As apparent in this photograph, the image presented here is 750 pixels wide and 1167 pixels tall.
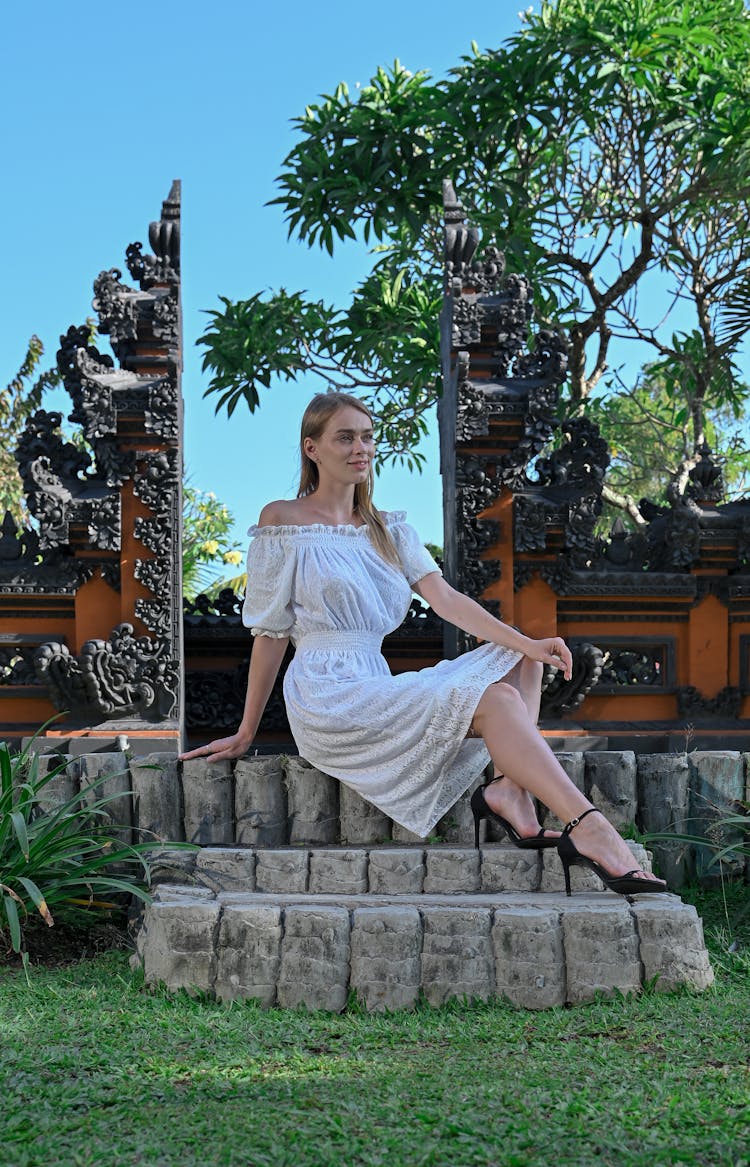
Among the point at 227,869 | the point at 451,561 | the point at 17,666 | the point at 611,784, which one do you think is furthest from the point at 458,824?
the point at 17,666

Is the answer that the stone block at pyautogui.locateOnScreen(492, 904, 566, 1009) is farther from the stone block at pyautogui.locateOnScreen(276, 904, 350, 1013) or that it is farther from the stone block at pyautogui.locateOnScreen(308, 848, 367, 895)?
the stone block at pyautogui.locateOnScreen(308, 848, 367, 895)

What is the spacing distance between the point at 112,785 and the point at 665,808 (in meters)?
1.93

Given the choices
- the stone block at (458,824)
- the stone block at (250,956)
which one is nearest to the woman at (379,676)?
the stone block at (458,824)

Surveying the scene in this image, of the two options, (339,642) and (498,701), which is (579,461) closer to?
(339,642)

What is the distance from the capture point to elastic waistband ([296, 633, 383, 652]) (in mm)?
4090

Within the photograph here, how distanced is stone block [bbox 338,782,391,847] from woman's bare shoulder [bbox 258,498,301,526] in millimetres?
932

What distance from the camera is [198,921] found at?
3207 millimetres

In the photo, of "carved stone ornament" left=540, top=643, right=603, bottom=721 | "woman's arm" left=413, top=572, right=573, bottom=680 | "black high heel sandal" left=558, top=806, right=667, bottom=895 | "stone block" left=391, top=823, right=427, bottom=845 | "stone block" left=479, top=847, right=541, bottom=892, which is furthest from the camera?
"carved stone ornament" left=540, top=643, right=603, bottom=721

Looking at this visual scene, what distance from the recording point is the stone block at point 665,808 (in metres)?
4.29

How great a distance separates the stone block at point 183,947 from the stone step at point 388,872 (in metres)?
0.48

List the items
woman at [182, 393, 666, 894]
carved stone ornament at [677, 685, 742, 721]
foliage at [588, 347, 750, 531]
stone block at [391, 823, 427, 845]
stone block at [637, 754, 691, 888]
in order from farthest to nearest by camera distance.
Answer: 1. foliage at [588, 347, 750, 531]
2. carved stone ornament at [677, 685, 742, 721]
3. stone block at [637, 754, 691, 888]
4. stone block at [391, 823, 427, 845]
5. woman at [182, 393, 666, 894]

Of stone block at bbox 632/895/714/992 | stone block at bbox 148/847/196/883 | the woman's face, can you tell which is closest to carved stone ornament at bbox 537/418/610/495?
the woman's face

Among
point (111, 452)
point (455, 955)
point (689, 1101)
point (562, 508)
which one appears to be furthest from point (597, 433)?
point (689, 1101)

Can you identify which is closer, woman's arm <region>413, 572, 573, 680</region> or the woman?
the woman
